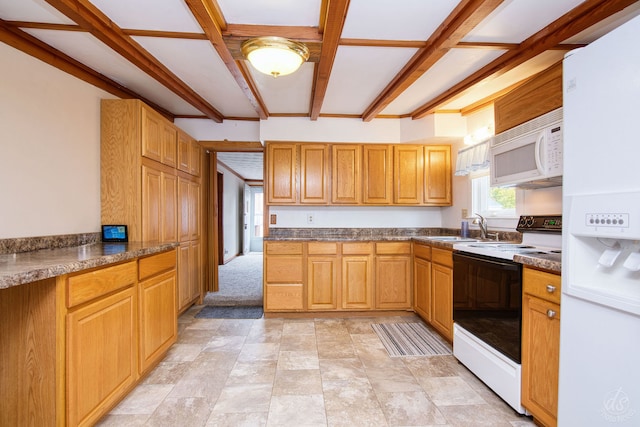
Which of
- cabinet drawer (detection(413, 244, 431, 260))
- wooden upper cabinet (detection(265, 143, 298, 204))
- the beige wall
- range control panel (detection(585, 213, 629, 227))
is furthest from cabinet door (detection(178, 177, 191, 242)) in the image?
range control panel (detection(585, 213, 629, 227))

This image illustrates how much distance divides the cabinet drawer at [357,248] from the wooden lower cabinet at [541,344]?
1807 mm

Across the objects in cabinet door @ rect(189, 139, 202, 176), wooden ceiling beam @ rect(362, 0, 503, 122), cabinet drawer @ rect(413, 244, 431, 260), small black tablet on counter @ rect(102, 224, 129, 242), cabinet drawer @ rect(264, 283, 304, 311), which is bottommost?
cabinet drawer @ rect(264, 283, 304, 311)

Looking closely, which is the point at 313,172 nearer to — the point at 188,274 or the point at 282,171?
the point at 282,171

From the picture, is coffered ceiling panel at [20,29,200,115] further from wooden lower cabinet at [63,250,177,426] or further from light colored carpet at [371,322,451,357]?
light colored carpet at [371,322,451,357]

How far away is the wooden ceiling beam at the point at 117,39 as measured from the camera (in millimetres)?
1661

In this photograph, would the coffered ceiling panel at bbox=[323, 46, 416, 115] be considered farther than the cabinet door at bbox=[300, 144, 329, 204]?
No

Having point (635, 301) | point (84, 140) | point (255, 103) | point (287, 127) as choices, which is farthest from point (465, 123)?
point (84, 140)

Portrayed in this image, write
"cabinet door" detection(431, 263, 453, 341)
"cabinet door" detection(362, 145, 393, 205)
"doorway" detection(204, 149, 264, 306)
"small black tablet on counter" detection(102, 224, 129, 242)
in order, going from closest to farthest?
"small black tablet on counter" detection(102, 224, 129, 242) < "cabinet door" detection(431, 263, 453, 341) < "cabinet door" detection(362, 145, 393, 205) < "doorway" detection(204, 149, 264, 306)

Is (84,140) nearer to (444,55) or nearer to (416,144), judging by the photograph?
Result: (444,55)

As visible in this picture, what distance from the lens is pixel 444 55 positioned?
7.16 feet

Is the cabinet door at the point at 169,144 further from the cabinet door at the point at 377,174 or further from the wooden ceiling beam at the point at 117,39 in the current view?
the cabinet door at the point at 377,174

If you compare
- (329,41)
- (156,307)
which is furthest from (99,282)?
(329,41)

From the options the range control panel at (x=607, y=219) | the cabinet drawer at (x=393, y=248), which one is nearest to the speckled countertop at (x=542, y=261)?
the range control panel at (x=607, y=219)

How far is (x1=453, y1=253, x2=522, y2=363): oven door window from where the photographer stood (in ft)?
5.75
